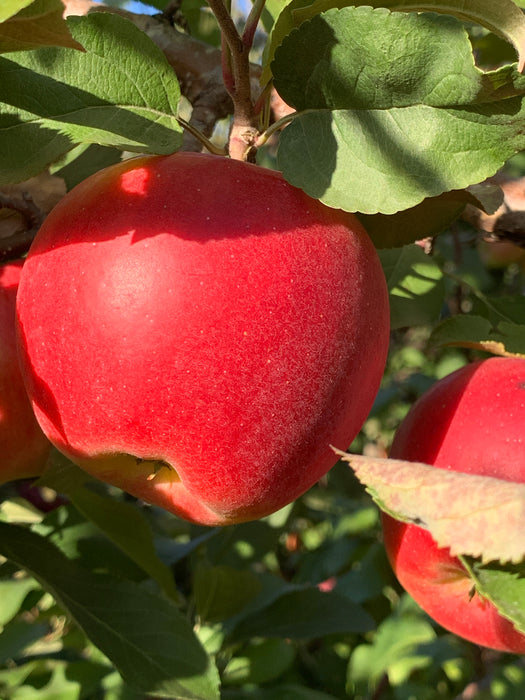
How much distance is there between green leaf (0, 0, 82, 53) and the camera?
606 mm

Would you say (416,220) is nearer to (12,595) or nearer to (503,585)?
(503,585)

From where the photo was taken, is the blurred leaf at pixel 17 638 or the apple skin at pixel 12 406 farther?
the blurred leaf at pixel 17 638

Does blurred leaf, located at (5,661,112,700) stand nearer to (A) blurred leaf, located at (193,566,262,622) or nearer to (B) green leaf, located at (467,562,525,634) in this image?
(A) blurred leaf, located at (193,566,262,622)

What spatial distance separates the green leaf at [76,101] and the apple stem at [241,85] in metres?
0.08

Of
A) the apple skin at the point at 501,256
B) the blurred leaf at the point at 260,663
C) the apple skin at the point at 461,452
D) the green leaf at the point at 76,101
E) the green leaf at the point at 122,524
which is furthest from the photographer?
the apple skin at the point at 501,256

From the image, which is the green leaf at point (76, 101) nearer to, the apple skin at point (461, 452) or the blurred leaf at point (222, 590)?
the apple skin at point (461, 452)

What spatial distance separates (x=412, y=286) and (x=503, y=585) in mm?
566

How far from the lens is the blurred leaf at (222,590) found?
1.30 metres

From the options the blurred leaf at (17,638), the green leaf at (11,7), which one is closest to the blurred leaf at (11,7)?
the green leaf at (11,7)

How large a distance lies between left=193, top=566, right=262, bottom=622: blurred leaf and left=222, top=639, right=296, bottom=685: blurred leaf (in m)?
0.15

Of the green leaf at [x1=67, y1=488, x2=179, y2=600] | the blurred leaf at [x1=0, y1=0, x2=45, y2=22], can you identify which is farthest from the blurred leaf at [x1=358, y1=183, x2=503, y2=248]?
the green leaf at [x1=67, y1=488, x2=179, y2=600]

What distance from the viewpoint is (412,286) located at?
1.11 meters

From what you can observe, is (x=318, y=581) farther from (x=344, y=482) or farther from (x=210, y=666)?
(x=210, y=666)

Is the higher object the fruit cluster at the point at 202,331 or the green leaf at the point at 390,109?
the green leaf at the point at 390,109
